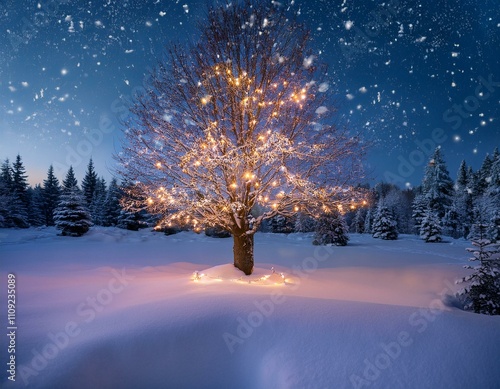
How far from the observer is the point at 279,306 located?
13.0 feet

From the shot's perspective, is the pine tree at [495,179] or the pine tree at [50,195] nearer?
the pine tree at [495,179]

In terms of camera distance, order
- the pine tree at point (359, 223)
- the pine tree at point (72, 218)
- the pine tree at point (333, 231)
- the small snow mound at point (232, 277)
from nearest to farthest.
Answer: the small snow mound at point (232, 277) → the pine tree at point (72, 218) → the pine tree at point (333, 231) → the pine tree at point (359, 223)

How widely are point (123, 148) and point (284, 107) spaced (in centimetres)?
489

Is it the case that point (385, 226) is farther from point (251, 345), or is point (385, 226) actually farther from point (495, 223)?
point (251, 345)

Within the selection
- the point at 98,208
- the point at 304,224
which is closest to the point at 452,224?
the point at 304,224

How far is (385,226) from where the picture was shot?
1070 inches

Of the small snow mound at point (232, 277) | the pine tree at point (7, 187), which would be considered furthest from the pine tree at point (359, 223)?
the pine tree at point (7, 187)

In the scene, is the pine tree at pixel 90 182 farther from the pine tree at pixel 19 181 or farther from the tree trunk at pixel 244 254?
the tree trunk at pixel 244 254

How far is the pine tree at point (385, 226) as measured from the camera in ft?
88.3

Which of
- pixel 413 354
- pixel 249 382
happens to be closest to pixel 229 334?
pixel 249 382

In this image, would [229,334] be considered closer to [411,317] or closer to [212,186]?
[411,317]

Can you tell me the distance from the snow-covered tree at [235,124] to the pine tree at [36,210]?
4426cm

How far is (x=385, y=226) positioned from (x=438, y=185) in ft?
39.7

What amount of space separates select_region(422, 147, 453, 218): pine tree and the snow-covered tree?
32.1m
